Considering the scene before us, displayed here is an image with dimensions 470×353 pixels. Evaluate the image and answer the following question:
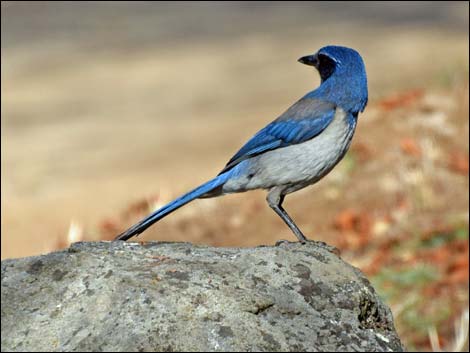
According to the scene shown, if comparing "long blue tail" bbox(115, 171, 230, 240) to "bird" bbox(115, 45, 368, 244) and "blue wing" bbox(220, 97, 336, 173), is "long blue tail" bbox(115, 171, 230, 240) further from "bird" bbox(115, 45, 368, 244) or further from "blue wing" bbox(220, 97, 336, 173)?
"blue wing" bbox(220, 97, 336, 173)

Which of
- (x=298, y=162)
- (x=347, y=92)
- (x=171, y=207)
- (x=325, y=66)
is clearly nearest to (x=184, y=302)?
(x=171, y=207)

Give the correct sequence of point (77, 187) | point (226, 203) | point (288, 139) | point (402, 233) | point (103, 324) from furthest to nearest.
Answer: point (77, 187)
point (226, 203)
point (402, 233)
point (288, 139)
point (103, 324)

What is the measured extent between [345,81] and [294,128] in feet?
1.03

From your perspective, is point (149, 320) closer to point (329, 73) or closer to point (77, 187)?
point (329, 73)

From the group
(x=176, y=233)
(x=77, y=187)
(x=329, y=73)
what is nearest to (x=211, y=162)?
(x=77, y=187)

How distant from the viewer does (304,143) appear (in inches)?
191

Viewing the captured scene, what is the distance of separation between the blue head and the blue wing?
6cm

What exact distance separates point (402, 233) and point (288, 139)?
11.8ft

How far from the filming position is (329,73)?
5117 mm

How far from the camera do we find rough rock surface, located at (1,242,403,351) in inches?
121

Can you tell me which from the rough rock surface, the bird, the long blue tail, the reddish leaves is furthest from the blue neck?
the reddish leaves

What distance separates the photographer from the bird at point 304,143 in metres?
4.78

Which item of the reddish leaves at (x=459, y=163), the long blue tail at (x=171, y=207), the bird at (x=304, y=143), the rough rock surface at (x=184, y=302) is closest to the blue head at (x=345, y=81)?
the bird at (x=304, y=143)

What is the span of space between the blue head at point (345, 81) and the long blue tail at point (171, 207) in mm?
579
